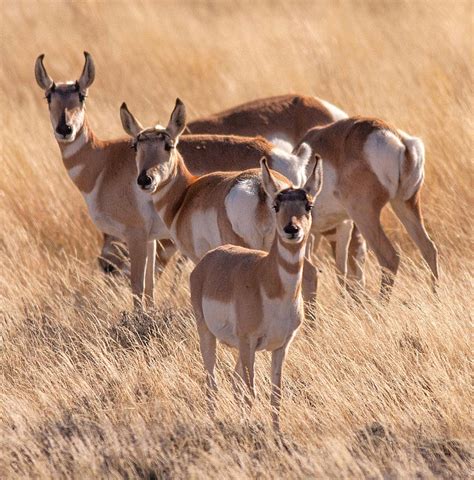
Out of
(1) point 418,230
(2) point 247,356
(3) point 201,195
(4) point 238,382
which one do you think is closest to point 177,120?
(3) point 201,195

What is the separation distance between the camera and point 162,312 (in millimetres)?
7305

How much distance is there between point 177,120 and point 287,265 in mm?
2042

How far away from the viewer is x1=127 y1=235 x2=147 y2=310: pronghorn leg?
8.02 metres

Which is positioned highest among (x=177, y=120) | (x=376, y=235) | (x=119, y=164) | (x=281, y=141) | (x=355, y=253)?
(x=177, y=120)

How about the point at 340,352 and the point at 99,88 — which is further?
the point at 99,88

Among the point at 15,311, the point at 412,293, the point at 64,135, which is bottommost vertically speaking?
the point at 412,293

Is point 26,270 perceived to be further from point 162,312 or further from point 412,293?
point 412,293

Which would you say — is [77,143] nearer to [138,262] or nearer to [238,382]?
[138,262]

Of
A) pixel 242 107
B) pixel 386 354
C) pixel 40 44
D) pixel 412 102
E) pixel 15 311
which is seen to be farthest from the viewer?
pixel 40 44

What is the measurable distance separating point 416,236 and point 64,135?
92.3 inches

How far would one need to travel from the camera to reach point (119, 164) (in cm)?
818

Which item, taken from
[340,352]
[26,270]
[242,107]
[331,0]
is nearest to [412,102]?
[242,107]

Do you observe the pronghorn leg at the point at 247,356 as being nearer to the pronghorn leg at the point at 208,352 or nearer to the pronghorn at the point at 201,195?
the pronghorn leg at the point at 208,352

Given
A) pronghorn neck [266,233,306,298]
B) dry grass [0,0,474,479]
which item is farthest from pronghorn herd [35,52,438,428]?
dry grass [0,0,474,479]
